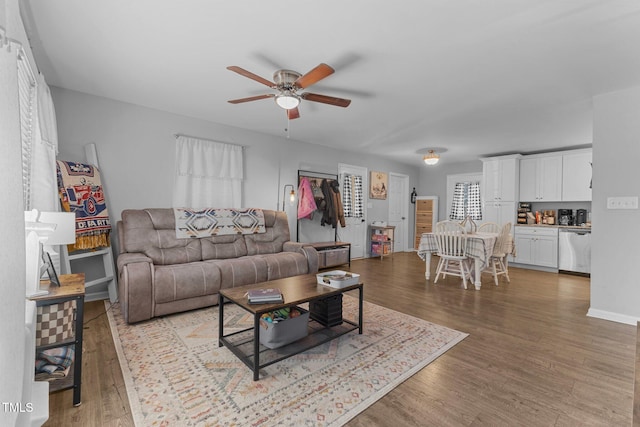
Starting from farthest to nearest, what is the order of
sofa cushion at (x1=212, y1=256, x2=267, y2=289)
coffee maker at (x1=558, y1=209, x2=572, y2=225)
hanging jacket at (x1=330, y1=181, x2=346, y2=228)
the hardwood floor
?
1. hanging jacket at (x1=330, y1=181, x2=346, y2=228)
2. coffee maker at (x1=558, y1=209, x2=572, y2=225)
3. sofa cushion at (x1=212, y1=256, x2=267, y2=289)
4. the hardwood floor

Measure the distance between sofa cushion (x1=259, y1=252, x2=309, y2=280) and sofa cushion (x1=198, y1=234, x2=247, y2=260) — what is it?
0.40 m

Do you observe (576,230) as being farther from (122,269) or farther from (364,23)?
(122,269)

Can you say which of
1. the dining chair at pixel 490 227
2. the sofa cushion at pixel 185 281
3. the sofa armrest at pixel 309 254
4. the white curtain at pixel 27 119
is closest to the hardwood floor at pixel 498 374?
the sofa cushion at pixel 185 281

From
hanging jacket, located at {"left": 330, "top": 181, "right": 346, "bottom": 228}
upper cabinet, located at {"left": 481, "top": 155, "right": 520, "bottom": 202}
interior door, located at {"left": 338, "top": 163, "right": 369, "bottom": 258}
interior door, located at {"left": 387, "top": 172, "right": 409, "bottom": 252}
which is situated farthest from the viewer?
interior door, located at {"left": 387, "top": 172, "right": 409, "bottom": 252}

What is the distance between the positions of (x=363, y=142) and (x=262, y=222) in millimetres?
2502

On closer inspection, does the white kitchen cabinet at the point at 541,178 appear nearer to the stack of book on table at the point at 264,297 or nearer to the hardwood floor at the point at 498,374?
the hardwood floor at the point at 498,374

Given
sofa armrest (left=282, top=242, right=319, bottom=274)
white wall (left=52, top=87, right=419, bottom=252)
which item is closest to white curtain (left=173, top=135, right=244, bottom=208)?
white wall (left=52, top=87, right=419, bottom=252)

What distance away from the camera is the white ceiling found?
1917mm

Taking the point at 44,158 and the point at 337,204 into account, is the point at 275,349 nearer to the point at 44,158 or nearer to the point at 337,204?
the point at 44,158

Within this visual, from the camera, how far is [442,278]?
4.70 metres

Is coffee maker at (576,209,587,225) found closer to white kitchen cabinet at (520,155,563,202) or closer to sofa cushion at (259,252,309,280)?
white kitchen cabinet at (520,155,563,202)

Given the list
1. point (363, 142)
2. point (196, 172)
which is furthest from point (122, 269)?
point (363, 142)

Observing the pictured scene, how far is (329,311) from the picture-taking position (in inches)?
101

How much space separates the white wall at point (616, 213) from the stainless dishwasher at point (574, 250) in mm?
2404
